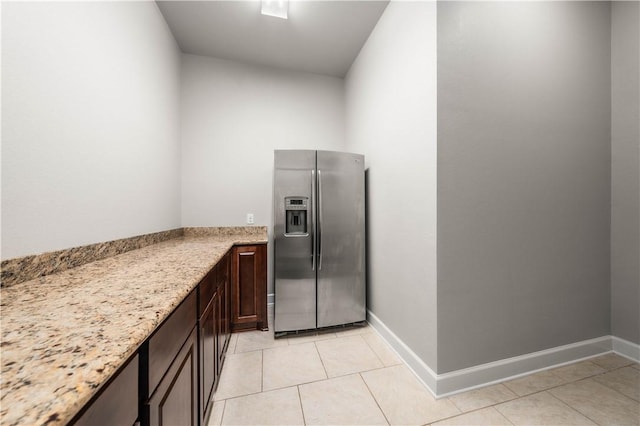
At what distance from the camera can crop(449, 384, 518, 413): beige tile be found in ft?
4.69

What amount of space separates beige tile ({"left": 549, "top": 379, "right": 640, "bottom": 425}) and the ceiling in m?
3.12

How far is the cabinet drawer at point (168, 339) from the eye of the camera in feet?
2.19

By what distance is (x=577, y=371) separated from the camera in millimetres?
1708

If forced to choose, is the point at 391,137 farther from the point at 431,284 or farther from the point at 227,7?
the point at 227,7

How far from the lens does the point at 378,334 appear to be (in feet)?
7.39

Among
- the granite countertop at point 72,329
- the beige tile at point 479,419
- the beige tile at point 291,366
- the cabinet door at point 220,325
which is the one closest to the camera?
the granite countertop at point 72,329

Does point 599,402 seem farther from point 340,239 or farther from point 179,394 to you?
point 179,394

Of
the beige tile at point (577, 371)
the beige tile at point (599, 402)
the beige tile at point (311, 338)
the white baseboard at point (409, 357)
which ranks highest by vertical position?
the white baseboard at point (409, 357)

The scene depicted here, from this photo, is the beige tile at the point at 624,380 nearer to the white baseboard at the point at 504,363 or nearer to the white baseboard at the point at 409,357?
the white baseboard at the point at 504,363

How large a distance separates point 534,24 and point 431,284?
197 centimetres

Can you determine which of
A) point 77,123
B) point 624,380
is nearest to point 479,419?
point 624,380

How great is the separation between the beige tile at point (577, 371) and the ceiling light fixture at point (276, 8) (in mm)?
3504

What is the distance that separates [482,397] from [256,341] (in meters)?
1.70

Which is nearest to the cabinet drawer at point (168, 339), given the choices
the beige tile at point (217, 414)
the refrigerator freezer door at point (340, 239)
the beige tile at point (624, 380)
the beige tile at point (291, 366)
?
the beige tile at point (217, 414)
